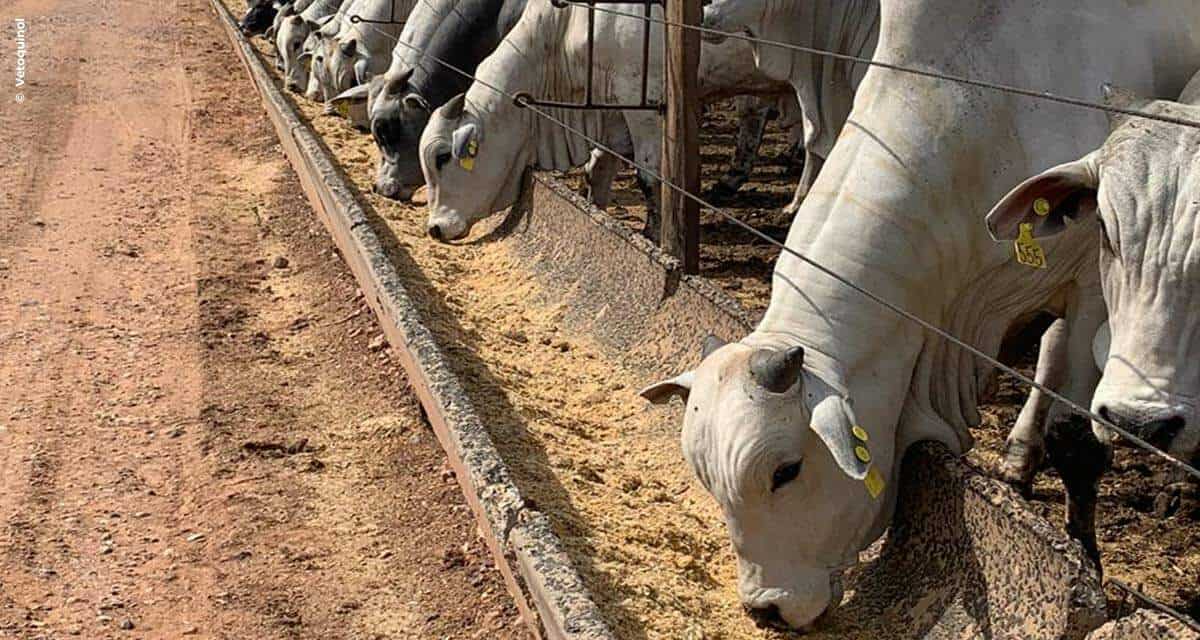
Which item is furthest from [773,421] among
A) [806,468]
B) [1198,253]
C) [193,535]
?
[193,535]

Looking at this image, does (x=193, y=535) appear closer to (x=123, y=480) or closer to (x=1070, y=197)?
(x=123, y=480)

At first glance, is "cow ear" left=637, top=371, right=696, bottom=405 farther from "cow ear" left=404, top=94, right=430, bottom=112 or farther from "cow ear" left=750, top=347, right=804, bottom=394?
"cow ear" left=404, top=94, right=430, bottom=112

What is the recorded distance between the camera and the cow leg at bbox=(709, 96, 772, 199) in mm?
10789

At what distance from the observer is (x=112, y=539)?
5031 millimetres

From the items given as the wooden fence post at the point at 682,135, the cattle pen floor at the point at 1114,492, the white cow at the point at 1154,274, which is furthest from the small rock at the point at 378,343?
the white cow at the point at 1154,274

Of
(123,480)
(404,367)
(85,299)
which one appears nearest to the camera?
(123,480)

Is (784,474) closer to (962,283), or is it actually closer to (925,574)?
(925,574)


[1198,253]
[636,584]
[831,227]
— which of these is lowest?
[636,584]

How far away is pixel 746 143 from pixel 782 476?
702 cm

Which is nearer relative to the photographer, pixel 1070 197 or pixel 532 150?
pixel 1070 197

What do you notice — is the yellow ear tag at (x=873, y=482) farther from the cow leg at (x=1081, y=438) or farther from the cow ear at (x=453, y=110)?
the cow ear at (x=453, y=110)

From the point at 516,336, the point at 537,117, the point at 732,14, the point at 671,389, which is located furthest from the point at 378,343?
the point at 732,14

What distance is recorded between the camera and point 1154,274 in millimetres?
3660

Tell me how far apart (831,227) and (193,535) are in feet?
7.71
